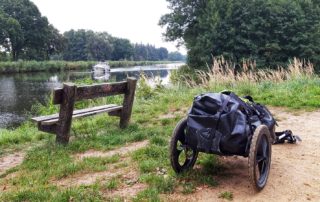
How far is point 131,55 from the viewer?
115m

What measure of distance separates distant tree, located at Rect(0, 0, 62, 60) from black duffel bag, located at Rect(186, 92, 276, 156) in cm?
5713

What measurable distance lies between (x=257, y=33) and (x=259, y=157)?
24.0 meters

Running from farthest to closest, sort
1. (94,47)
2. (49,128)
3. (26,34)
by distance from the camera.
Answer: (94,47), (26,34), (49,128)

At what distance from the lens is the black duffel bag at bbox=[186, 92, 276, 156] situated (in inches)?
128

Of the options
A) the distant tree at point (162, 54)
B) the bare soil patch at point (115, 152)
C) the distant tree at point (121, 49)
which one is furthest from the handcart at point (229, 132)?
the distant tree at point (162, 54)

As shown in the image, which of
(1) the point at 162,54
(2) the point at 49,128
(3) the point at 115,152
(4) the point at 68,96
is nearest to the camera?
(3) the point at 115,152

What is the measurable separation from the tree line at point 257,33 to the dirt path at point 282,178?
20.5 meters

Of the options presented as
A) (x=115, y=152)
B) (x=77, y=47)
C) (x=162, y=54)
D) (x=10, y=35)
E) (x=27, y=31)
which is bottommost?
(x=115, y=152)

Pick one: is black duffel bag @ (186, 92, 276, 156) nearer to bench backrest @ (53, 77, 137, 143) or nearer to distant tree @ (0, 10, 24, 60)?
bench backrest @ (53, 77, 137, 143)

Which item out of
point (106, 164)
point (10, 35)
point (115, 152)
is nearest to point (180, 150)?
point (106, 164)

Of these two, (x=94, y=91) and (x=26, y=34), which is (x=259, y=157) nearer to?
(x=94, y=91)

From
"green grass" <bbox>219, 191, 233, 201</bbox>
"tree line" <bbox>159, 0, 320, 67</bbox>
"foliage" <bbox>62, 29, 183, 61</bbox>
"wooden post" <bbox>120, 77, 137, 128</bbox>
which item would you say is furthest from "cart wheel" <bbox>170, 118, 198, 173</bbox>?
"foliage" <bbox>62, 29, 183, 61</bbox>

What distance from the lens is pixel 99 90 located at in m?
5.53

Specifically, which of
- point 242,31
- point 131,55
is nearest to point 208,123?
point 242,31
